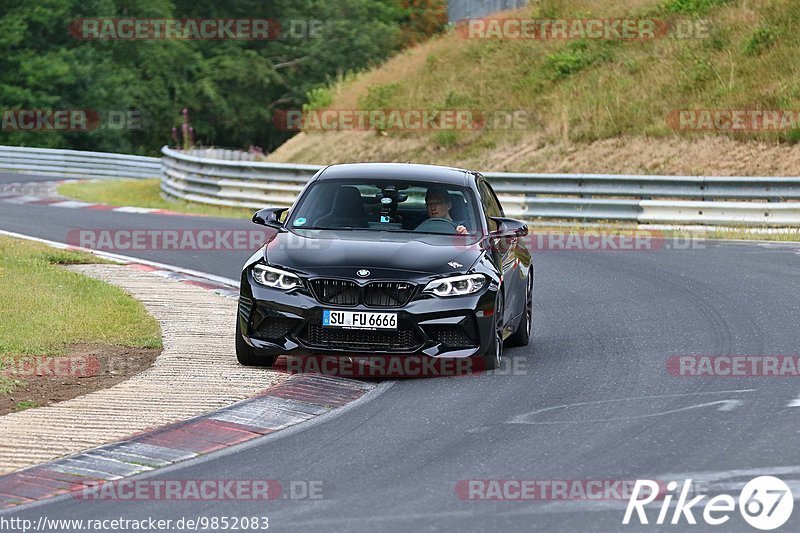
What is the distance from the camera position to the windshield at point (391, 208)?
457 inches

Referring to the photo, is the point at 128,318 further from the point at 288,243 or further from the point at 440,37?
the point at 440,37

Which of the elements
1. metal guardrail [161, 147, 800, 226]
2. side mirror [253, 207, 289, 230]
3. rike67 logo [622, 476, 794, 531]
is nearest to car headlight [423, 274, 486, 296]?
side mirror [253, 207, 289, 230]

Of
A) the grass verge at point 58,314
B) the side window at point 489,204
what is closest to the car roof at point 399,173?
the side window at point 489,204

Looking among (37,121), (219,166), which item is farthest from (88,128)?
(219,166)

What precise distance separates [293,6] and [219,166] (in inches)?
1615

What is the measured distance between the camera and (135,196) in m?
34.2

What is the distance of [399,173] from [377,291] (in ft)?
6.07
